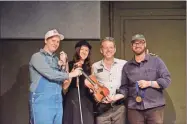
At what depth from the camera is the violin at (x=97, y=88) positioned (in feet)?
9.74

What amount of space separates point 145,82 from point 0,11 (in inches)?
72.7

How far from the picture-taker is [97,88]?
2.97 meters

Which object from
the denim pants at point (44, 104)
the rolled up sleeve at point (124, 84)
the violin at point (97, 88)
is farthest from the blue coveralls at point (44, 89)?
the rolled up sleeve at point (124, 84)

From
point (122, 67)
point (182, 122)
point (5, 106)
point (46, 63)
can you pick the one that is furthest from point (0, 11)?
point (182, 122)

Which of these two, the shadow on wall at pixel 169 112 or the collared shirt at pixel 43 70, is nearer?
the collared shirt at pixel 43 70

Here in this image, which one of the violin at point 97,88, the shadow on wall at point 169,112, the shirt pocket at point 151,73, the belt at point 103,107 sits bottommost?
the shadow on wall at point 169,112

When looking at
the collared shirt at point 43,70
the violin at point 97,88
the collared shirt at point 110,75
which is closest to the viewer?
the collared shirt at point 43,70

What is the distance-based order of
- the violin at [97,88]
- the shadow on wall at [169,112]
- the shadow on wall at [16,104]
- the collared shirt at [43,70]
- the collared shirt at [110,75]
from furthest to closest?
the shadow on wall at [169,112] < the shadow on wall at [16,104] < the collared shirt at [110,75] < the violin at [97,88] < the collared shirt at [43,70]

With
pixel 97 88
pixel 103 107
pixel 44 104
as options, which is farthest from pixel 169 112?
pixel 44 104

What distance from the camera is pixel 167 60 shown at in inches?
156

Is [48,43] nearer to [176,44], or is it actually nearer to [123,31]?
[123,31]

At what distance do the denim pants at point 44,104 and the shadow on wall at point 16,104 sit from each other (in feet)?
3.22

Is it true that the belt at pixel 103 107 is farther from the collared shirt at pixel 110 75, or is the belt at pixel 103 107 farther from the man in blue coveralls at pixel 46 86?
the man in blue coveralls at pixel 46 86

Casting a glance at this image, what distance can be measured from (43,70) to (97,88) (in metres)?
0.51
